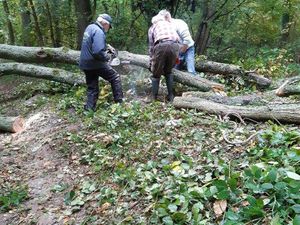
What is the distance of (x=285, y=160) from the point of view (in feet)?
12.0

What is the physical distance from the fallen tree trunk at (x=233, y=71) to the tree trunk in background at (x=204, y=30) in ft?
14.1

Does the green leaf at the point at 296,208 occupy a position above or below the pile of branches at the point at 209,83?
above

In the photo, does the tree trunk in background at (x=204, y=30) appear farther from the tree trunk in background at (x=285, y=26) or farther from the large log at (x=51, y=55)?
the large log at (x=51, y=55)

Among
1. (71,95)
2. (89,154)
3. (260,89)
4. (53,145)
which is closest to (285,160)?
(89,154)

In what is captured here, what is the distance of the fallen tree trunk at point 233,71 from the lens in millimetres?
8414

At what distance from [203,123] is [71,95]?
4.08 meters

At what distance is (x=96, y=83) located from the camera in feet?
25.2

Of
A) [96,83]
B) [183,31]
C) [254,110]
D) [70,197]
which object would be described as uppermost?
[183,31]

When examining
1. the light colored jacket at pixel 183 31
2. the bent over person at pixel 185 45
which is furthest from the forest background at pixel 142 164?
the light colored jacket at pixel 183 31

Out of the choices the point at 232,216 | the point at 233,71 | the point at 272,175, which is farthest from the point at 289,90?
the point at 232,216

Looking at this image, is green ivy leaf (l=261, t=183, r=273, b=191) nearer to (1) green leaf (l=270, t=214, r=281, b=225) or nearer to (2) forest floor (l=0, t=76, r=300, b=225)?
(2) forest floor (l=0, t=76, r=300, b=225)

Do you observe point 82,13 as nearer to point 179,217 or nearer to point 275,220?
point 179,217

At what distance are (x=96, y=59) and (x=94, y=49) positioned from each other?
8.7 inches

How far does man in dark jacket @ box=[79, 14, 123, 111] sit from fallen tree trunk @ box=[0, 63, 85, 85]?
1485 millimetres
